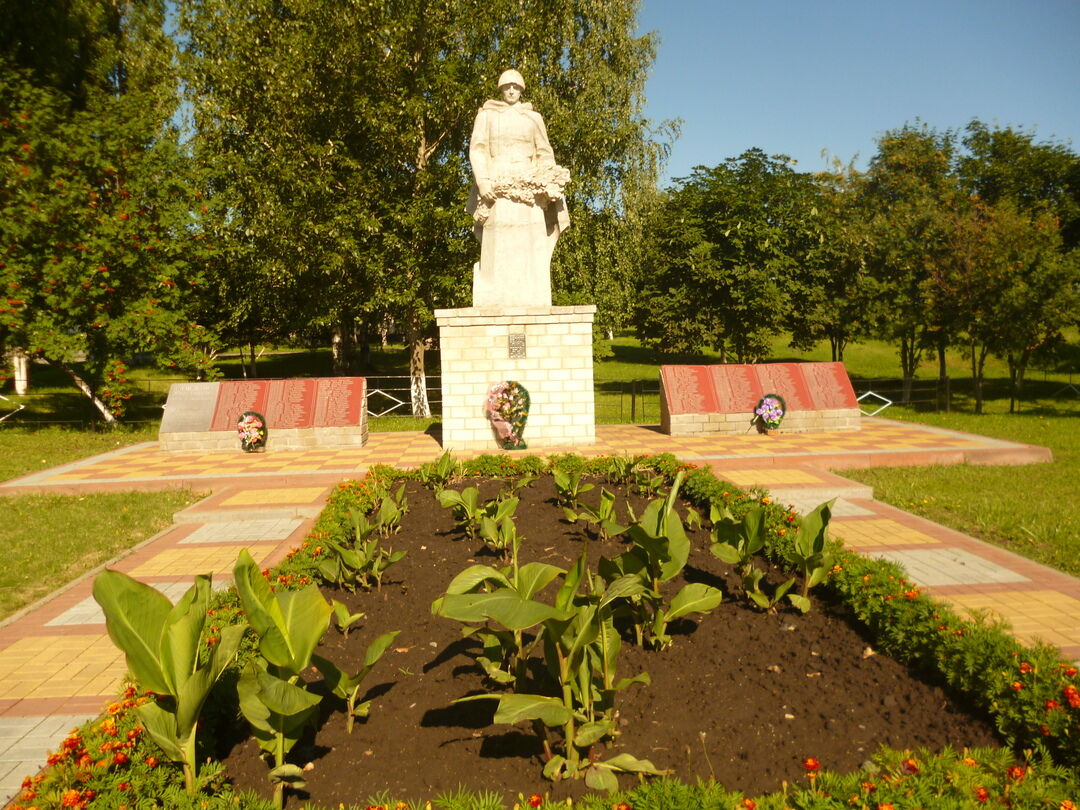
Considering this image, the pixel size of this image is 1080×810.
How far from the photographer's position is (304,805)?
259cm

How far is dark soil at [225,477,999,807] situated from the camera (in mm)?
2795

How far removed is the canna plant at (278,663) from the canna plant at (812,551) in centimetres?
288

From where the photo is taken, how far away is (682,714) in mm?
3186

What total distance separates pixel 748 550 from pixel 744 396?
8.50 m

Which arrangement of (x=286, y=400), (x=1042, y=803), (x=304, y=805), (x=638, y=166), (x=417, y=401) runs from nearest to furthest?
1. (x=1042, y=803)
2. (x=304, y=805)
3. (x=286, y=400)
4. (x=417, y=401)
5. (x=638, y=166)

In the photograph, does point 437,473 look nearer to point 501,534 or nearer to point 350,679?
point 501,534

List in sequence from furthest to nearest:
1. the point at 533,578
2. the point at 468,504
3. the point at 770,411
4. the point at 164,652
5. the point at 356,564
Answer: the point at 770,411
the point at 468,504
the point at 356,564
the point at 533,578
the point at 164,652

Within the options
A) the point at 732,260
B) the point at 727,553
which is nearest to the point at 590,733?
the point at 727,553

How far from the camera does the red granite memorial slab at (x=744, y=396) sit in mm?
12445

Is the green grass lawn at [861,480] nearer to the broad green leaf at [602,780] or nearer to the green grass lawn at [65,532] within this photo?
the green grass lawn at [65,532]

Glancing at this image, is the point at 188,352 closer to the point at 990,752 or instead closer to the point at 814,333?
the point at 990,752

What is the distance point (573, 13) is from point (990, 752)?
20.4 m

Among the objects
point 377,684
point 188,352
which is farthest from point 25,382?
point 377,684

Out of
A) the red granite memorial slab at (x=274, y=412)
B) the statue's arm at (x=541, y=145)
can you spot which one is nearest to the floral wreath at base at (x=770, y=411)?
the statue's arm at (x=541, y=145)
